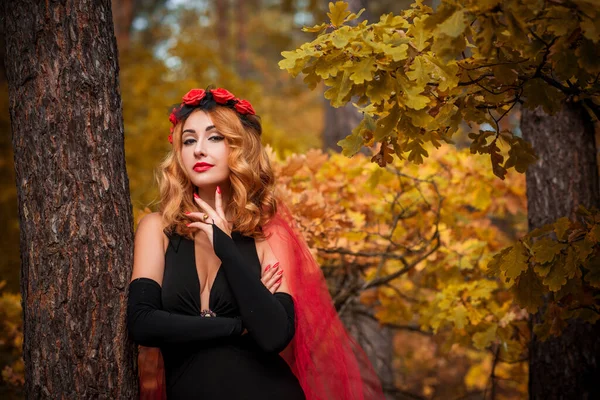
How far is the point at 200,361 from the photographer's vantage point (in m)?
2.18

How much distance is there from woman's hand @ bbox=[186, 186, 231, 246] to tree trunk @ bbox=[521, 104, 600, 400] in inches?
78.2

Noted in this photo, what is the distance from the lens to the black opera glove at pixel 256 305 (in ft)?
6.91

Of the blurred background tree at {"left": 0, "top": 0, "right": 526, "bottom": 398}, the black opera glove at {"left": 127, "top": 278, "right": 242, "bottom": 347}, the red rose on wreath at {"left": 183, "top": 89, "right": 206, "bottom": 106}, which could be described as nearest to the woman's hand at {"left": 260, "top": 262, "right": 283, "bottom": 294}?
the black opera glove at {"left": 127, "top": 278, "right": 242, "bottom": 347}

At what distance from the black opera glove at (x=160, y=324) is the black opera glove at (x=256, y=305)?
0.29 feet

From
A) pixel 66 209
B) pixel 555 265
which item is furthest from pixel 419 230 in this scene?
pixel 66 209

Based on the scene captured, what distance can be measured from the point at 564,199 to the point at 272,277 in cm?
190

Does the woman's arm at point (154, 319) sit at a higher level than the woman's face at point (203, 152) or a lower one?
lower

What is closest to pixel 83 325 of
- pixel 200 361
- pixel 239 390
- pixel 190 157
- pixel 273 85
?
pixel 200 361

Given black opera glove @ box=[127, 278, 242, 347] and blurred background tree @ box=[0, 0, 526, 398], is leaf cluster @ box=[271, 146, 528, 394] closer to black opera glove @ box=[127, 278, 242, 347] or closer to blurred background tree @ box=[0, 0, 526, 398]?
blurred background tree @ box=[0, 0, 526, 398]

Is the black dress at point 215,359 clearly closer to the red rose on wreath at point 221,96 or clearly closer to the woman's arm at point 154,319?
the woman's arm at point 154,319

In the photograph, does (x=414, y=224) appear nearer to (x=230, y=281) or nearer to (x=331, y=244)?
(x=331, y=244)

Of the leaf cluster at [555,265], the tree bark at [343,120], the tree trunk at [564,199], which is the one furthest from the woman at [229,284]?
the tree bark at [343,120]

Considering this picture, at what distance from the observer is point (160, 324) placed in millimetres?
2051

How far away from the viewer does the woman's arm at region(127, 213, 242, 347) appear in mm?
2055
